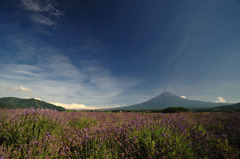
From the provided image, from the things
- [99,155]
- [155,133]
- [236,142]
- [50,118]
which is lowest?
[236,142]

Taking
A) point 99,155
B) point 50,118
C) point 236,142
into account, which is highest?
point 50,118

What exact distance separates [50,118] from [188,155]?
3.34 m

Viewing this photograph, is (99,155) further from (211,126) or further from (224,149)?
(211,126)

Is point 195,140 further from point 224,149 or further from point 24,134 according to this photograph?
point 24,134

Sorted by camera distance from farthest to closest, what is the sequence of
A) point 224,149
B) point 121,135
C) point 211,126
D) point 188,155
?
point 211,126 → point 121,135 → point 224,149 → point 188,155

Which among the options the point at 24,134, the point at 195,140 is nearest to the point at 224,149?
the point at 195,140

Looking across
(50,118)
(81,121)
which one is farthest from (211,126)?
(50,118)

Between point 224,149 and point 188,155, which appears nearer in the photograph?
point 188,155

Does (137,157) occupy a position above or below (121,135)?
below

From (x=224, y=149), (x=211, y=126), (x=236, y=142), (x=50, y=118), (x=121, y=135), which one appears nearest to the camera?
(x=224, y=149)

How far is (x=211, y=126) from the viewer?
4.20 metres

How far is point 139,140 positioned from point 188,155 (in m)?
0.84

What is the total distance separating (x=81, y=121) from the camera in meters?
4.23

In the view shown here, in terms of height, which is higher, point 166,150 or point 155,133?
point 155,133
